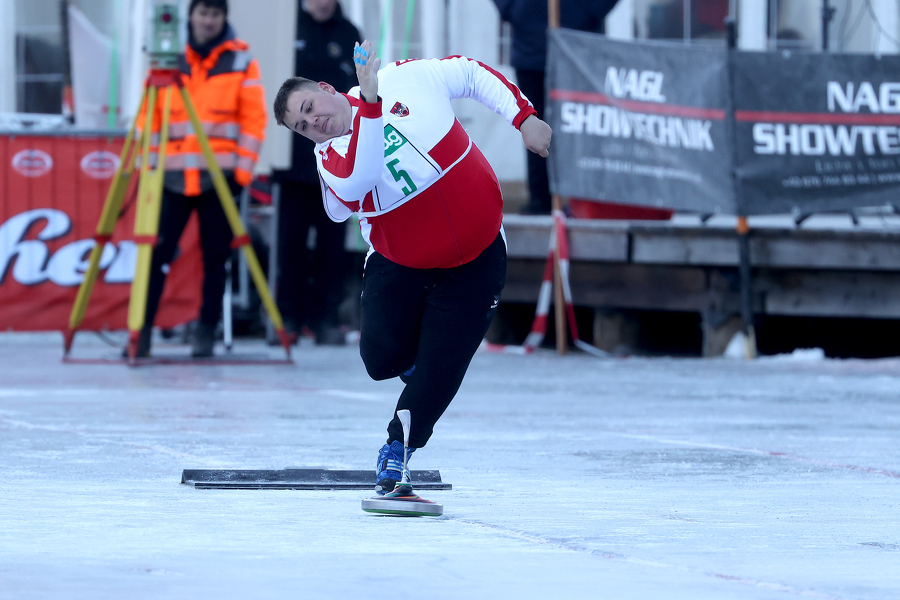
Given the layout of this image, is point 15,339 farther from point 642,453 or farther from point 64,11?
point 642,453

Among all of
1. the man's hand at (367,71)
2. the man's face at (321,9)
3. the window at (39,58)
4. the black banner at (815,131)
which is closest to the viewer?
the man's hand at (367,71)

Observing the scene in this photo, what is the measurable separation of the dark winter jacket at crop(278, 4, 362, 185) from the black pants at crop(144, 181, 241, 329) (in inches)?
55.1

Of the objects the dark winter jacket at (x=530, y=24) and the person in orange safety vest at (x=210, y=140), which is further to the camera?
the dark winter jacket at (x=530, y=24)

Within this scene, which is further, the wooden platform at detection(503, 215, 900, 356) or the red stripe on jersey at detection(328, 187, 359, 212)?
the wooden platform at detection(503, 215, 900, 356)

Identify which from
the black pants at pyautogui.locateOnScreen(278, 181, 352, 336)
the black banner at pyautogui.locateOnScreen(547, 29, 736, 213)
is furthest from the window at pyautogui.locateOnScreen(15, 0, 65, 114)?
the black banner at pyautogui.locateOnScreen(547, 29, 736, 213)

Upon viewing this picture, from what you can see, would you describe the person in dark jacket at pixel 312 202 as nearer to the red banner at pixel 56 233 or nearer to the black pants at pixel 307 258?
the black pants at pixel 307 258

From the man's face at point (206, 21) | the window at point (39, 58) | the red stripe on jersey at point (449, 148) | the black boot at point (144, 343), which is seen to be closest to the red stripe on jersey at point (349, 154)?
the red stripe on jersey at point (449, 148)

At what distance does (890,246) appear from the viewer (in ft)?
37.7

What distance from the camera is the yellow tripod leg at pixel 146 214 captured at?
10789mm

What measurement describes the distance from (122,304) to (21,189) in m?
1.08

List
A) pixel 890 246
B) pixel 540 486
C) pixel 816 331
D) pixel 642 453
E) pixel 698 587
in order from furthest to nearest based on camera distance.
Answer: pixel 816 331 → pixel 890 246 → pixel 642 453 → pixel 540 486 → pixel 698 587

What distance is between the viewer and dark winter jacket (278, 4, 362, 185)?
496 inches

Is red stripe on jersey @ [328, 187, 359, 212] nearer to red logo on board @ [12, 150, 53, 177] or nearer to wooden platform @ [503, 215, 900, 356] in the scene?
wooden platform @ [503, 215, 900, 356]

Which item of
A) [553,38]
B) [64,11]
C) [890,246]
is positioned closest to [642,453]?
[890,246]
